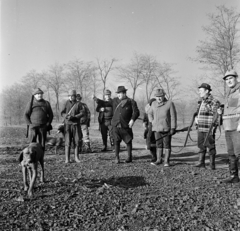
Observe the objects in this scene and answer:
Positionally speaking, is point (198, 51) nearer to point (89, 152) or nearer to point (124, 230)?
point (89, 152)

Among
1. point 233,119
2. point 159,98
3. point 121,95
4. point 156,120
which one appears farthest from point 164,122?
point 233,119

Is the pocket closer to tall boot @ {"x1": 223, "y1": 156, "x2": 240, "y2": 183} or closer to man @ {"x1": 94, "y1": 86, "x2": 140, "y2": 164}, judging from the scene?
tall boot @ {"x1": 223, "y1": 156, "x2": 240, "y2": 183}

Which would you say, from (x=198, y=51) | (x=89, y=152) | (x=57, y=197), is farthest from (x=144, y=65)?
(x=57, y=197)

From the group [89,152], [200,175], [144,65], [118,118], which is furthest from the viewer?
[144,65]

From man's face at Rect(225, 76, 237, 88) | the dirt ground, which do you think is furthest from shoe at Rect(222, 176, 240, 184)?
man's face at Rect(225, 76, 237, 88)

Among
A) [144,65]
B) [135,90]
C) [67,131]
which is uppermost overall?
[144,65]

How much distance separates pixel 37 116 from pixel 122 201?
3350mm

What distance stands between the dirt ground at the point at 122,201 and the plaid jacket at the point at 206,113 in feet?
3.33

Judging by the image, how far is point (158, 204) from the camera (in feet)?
12.2

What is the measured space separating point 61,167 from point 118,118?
6.05 ft

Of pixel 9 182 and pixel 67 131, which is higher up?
pixel 67 131

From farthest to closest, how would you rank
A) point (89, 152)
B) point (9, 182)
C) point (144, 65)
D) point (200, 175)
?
point (144, 65), point (89, 152), point (200, 175), point (9, 182)

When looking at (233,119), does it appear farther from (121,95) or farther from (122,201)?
(121,95)

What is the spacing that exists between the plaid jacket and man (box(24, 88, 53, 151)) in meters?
3.57
